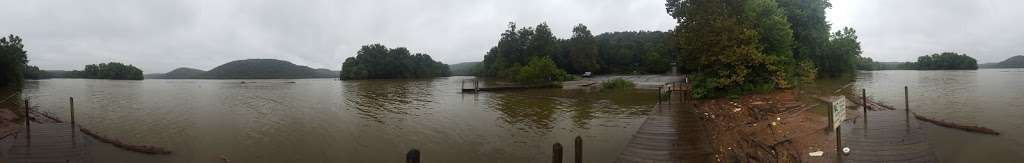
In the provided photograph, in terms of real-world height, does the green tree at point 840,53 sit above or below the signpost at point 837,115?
above

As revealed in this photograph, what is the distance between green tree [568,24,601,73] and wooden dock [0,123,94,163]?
7609cm

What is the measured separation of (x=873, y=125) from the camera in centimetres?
1552

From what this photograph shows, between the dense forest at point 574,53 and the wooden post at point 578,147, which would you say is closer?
the wooden post at point 578,147

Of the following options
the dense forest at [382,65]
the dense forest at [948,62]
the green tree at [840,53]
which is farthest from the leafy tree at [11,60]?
the dense forest at [948,62]

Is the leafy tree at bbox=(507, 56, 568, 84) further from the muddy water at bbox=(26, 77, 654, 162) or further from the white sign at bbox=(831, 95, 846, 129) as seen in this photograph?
the white sign at bbox=(831, 95, 846, 129)

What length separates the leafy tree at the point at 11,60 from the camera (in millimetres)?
62250

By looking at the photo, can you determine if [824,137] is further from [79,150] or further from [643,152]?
[79,150]

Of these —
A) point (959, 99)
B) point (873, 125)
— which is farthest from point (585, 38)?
point (873, 125)

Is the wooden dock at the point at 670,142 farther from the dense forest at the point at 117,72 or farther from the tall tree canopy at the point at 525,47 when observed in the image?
the dense forest at the point at 117,72

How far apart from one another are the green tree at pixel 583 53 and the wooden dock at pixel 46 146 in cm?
7609

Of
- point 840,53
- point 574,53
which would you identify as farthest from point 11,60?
point 840,53

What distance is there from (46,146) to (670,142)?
18.4 meters

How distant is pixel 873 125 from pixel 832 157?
6041mm

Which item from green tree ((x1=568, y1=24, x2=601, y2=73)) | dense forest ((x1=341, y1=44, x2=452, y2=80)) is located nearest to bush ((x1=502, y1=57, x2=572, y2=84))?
green tree ((x1=568, y1=24, x2=601, y2=73))
